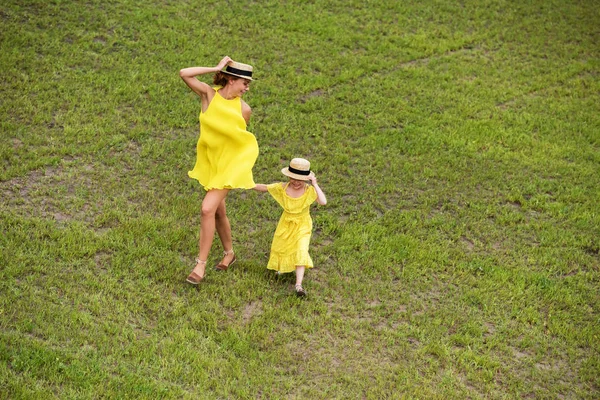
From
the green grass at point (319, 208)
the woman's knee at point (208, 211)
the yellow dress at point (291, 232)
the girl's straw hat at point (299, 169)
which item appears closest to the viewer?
the green grass at point (319, 208)

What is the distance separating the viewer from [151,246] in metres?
8.84

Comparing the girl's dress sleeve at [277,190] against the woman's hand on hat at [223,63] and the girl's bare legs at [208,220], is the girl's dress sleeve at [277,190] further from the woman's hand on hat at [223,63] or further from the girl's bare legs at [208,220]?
the woman's hand on hat at [223,63]

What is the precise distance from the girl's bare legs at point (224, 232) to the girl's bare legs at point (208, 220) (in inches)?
8.4

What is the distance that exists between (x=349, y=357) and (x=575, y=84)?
9.09 m

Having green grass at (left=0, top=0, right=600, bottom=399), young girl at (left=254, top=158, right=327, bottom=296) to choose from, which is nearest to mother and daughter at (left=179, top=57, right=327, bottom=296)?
young girl at (left=254, top=158, right=327, bottom=296)

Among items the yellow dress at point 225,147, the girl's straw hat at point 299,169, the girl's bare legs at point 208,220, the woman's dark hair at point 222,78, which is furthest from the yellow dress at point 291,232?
the woman's dark hair at point 222,78

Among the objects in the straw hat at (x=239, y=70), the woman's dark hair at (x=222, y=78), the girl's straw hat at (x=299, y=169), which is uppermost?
the straw hat at (x=239, y=70)

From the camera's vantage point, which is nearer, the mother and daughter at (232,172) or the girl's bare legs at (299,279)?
the mother and daughter at (232,172)

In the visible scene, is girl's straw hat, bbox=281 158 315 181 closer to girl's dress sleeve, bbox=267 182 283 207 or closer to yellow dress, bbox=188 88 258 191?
girl's dress sleeve, bbox=267 182 283 207

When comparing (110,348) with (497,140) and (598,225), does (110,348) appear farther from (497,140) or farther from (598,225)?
(497,140)

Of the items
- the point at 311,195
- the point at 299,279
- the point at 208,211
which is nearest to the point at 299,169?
the point at 311,195

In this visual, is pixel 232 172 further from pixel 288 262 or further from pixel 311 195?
pixel 288 262

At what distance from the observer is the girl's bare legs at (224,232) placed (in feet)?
27.6

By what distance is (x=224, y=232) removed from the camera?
8555mm
